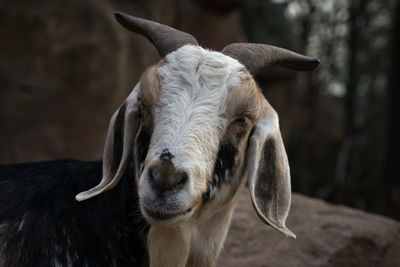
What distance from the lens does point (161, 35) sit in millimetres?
3418

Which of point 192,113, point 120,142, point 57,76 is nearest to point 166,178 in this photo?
point 192,113

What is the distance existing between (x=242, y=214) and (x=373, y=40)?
12249mm

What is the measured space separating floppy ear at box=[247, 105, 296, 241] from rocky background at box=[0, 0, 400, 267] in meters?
1.27

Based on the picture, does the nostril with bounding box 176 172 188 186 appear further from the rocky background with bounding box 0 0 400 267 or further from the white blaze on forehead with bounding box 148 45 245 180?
the rocky background with bounding box 0 0 400 267

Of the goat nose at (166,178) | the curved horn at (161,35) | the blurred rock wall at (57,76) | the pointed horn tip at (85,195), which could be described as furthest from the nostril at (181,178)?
the blurred rock wall at (57,76)

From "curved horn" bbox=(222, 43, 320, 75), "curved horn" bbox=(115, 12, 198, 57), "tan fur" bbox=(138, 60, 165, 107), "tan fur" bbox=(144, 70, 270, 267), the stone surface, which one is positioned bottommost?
the stone surface

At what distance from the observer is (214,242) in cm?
341

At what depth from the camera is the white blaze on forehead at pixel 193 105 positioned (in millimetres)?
2689

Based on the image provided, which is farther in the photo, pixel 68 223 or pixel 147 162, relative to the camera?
pixel 68 223

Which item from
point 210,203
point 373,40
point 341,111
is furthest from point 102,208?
point 341,111

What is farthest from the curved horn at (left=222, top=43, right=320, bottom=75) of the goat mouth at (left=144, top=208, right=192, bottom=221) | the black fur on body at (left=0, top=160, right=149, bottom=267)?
the goat mouth at (left=144, top=208, right=192, bottom=221)

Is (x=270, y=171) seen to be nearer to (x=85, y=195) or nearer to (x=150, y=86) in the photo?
(x=150, y=86)

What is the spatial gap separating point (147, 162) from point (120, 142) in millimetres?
721

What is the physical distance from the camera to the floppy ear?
10.3 ft
